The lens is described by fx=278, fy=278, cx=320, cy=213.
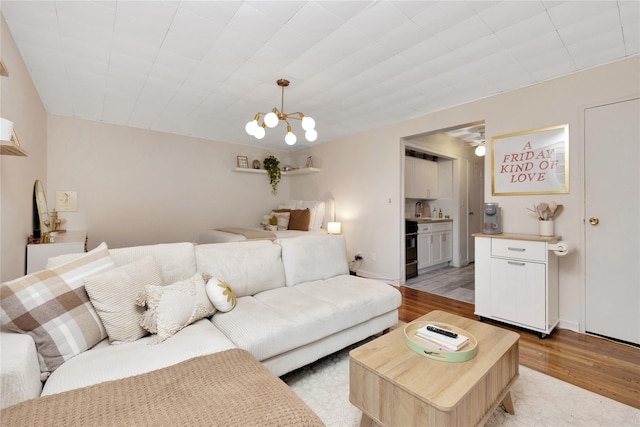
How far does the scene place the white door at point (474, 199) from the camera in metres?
5.75

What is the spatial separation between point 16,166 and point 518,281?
15.0ft

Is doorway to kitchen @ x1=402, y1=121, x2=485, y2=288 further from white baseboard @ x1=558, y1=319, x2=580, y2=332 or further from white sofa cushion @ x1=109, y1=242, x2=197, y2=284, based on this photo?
white sofa cushion @ x1=109, y1=242, x2=197, y2=284

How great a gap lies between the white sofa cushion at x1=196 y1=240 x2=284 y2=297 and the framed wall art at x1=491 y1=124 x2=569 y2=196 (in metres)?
2.60

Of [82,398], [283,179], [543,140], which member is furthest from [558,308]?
[283,179]

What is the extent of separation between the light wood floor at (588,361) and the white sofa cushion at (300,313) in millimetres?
1153

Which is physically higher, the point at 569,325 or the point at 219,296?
the point at 219,296

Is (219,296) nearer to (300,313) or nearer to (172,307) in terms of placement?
(172,307)

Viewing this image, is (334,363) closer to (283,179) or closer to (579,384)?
(579,384)

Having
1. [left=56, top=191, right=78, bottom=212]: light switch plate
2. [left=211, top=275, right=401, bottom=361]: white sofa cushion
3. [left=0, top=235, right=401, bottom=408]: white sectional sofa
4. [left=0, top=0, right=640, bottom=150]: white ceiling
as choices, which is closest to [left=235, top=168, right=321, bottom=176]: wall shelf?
[left=0, top=0, right=640, bottom=150]: white ceiling

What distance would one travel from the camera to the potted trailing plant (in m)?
5.80

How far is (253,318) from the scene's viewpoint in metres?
1.78

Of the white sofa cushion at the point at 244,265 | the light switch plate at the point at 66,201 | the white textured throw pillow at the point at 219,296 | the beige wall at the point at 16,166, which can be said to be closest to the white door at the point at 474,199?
the white sofa cushion at the point at 244,265

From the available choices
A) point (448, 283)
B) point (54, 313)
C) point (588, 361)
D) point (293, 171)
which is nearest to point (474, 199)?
point (448, 283)

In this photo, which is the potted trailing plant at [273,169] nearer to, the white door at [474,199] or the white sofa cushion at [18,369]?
the white door at [474,199]
